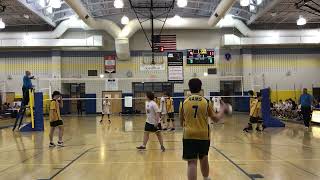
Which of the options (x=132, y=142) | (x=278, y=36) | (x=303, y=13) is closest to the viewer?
(x=132, y=142)

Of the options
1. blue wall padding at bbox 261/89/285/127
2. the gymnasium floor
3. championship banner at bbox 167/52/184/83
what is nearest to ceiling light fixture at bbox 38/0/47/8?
championship banner at bbox 167/52/184/83

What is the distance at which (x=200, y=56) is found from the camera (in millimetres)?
36688

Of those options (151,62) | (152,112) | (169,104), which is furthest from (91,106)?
(152,112)

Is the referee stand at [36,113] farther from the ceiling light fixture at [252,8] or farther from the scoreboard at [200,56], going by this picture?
the scoreboard at [200,56]

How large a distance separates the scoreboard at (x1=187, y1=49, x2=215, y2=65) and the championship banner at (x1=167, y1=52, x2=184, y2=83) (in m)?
0.78

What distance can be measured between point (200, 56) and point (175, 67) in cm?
235

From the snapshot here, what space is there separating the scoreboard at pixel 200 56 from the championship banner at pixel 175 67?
0.78 meters

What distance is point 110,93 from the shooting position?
37.2 metres

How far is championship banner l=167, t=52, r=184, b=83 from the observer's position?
36.6m

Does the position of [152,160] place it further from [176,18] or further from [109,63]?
[109,63]

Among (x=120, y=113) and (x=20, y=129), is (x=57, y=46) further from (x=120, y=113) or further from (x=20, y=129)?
(x=20, y=129)

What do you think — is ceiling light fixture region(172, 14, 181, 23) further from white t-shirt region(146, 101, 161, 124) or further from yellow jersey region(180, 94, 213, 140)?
yellow jersey region(180, 94, 213, 140)

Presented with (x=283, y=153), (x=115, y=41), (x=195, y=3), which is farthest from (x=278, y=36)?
(x=283, y=153)

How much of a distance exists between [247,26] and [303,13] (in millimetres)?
4938
